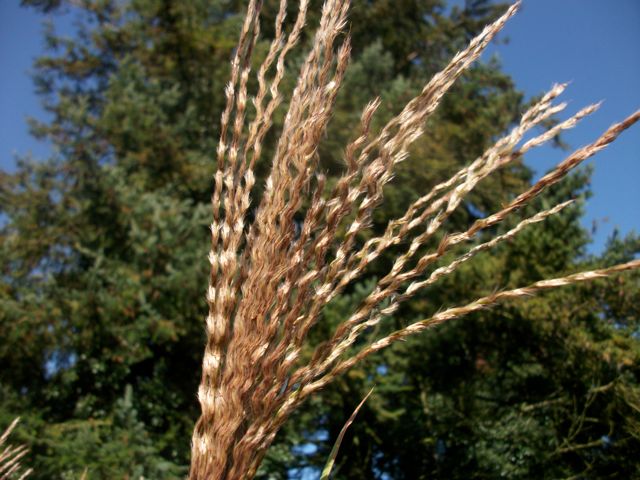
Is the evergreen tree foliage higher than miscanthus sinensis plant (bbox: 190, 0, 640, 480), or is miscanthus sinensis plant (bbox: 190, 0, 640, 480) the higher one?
the evergreen tree foliage

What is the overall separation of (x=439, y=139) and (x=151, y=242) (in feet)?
16.4

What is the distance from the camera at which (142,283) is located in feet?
22.1

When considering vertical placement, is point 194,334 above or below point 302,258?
above

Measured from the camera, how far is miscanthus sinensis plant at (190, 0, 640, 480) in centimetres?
87

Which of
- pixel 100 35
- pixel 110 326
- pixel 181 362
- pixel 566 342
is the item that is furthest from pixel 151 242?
pixel 100 35

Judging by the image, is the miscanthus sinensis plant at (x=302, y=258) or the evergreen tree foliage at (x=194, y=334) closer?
the miscanthus sinensis plant at (x=302, y=258)

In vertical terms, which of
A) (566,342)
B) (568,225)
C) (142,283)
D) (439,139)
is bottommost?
(566,342)

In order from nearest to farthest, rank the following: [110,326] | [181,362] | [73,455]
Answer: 1. [73,455]
2. [110,326]
3. [181,362]

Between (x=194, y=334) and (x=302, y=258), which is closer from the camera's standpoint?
(x=302, y=258)

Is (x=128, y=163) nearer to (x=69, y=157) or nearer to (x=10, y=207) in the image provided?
(x=69, y=157)

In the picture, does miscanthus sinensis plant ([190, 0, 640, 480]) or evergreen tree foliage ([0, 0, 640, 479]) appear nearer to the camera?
miscanthus sinensis plant ([190, 0, 640, 480])

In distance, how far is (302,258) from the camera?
0.91 m

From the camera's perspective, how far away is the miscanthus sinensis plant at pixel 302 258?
2.85 feet

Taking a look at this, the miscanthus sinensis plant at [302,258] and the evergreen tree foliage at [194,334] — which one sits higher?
the evergreen tree foliage at [194,334]
